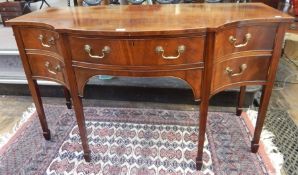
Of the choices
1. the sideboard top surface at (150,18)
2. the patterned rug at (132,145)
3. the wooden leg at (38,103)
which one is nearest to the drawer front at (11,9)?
the patterned rug at (132,145)

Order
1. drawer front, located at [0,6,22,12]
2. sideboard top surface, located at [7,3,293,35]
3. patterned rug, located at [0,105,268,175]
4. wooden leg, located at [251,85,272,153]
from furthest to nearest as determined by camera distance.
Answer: drawer front, located at [0,6,22,12]
patterned rug, located at [0,105,268,175]
wooden leg, located at [251,85,272,153]
sideboard top surface, located at [7,3,293,35]

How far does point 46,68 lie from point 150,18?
575 mm

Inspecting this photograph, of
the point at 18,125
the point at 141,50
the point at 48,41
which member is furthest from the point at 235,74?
the point at 18,125

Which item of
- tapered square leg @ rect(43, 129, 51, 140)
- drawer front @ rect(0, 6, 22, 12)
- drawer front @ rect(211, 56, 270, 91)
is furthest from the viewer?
drawer front @ rect(0, 6, 22, 12)

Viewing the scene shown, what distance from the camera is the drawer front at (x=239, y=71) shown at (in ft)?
3.41

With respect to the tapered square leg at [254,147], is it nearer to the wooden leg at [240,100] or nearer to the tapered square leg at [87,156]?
the wooden leg at [240,100]

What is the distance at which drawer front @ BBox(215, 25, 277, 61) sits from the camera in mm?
969

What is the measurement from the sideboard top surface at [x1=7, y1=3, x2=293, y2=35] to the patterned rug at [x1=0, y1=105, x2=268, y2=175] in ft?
2.37

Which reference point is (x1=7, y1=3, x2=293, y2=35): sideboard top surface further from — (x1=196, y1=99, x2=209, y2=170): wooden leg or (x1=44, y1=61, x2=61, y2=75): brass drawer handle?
(x1=196, y1=99, x2=209, y2=170): wooden leg

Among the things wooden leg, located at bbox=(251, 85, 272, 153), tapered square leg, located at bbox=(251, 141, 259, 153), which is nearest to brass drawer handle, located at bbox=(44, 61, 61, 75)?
wooden leg, located at bbox=(251, 85, 272, 153)

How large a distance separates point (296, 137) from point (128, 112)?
1071 mm

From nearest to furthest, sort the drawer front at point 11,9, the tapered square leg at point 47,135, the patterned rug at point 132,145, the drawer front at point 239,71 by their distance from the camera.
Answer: the drawer front at point 239,71
the patterned rug at point 132,145
the tapered square leg at point 47,135
the drawer front at point 11,9

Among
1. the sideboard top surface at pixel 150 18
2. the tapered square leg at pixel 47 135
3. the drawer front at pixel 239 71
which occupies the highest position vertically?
the sideboard top surface at pixel 150 18

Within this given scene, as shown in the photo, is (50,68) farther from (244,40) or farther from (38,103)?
(244,40)
